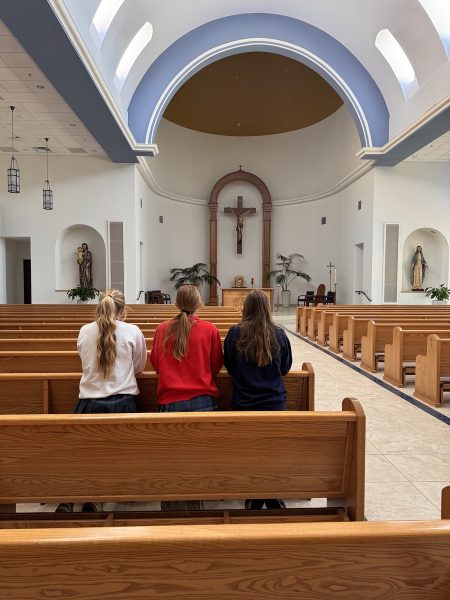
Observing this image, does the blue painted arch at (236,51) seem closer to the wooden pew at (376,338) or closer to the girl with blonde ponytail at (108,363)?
the wooden pew at (376,338)

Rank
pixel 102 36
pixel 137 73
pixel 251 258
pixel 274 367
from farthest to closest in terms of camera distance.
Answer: pixel 251 258 < pixel 137 73 < pixel 102 36 < pixel 274 367

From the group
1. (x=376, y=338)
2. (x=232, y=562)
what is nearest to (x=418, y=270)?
(x=376, y=338)

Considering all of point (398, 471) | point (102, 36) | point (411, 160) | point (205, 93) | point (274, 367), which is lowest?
point (398, 471)

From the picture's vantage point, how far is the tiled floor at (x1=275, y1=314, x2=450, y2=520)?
236cm

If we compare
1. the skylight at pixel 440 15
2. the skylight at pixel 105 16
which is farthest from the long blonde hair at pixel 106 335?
the skylight at pixel 440 15

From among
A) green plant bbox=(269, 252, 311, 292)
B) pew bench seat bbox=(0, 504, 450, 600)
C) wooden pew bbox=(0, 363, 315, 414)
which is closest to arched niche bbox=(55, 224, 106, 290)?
green plant bbox=(269, 252, 311, 292)

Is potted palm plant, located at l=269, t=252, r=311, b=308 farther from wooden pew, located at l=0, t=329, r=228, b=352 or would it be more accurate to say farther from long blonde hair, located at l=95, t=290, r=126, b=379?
long blonde hair, located at l=95, t=290, r=126, b=379

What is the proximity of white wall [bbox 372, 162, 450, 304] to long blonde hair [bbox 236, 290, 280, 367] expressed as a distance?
11775mm

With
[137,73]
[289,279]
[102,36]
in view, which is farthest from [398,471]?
[289,279]

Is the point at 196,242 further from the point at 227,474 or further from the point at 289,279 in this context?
the point at 227,474

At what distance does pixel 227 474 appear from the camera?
1.72m

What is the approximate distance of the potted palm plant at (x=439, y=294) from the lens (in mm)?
12596

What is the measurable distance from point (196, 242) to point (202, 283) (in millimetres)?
1792

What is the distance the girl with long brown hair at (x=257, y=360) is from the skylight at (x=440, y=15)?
377 inches
